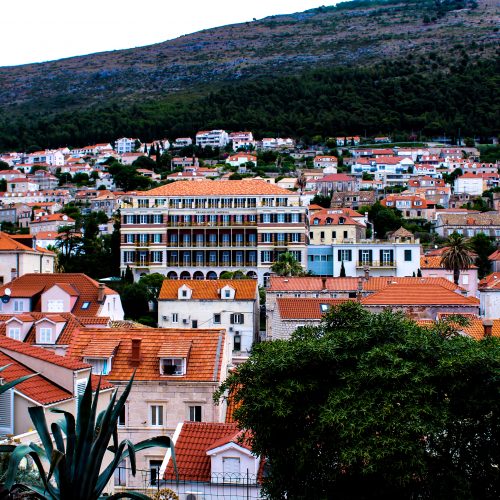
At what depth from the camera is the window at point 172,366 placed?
1250 inches

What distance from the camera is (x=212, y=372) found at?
31547mm

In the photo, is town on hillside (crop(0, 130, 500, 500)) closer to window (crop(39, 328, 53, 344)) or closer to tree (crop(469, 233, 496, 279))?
window (crop(39, 328, 53, 344))

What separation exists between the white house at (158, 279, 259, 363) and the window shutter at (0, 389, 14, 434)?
3916 cm

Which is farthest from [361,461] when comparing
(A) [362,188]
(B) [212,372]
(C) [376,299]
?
(A) [362,188]

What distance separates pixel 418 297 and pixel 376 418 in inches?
1394

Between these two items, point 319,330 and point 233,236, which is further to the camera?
point 233,236

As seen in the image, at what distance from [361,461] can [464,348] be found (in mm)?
4471

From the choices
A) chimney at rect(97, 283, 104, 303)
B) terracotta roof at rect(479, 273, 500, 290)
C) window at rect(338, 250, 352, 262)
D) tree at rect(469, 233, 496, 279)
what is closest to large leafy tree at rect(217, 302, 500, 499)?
chimney at rect(97, 283, 104, 303)

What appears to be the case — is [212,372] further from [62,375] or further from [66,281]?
[66,281]

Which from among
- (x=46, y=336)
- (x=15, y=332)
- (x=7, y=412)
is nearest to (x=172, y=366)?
(x=46, y=336)

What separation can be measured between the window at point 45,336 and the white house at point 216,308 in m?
25.2

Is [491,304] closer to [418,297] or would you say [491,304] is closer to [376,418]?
[418,297]

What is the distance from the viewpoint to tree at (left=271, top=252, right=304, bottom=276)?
8176 centimetres

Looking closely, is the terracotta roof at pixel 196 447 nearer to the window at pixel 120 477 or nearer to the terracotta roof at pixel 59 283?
the window at pixel 120 477
